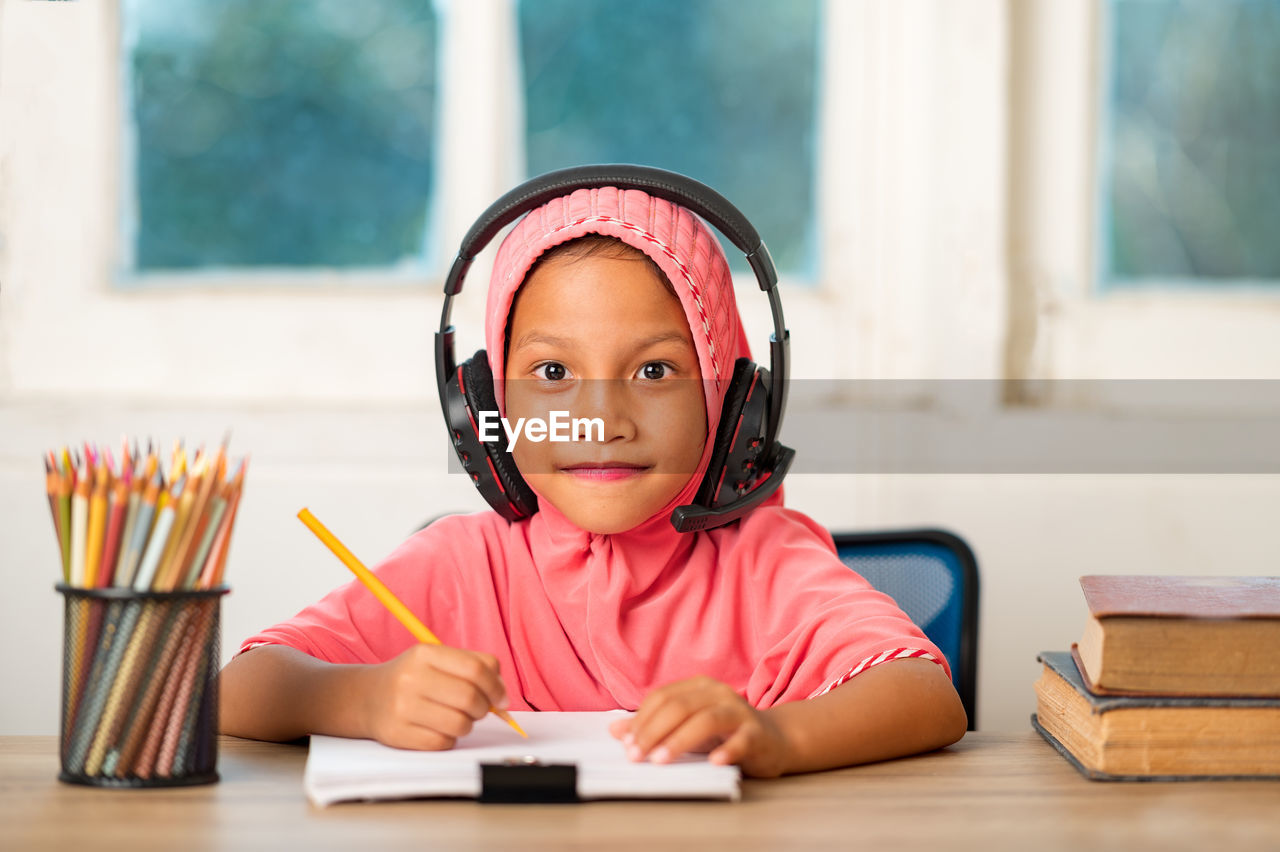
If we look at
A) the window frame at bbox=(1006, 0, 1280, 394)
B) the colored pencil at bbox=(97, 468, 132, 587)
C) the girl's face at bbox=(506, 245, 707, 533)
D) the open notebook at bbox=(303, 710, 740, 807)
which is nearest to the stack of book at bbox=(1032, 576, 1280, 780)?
the open notebook at bbox=(303, 710, 740, 807)

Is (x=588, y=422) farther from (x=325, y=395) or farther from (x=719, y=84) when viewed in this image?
(x=719, y=84)

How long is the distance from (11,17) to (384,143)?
0.60 metres

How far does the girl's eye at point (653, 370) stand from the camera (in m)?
1.01

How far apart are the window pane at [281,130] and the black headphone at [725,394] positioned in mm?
927

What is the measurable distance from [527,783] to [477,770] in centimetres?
3

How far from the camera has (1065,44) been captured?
1.83 meters

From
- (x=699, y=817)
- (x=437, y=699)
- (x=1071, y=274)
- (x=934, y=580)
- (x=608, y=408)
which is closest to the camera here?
(x=699, y=817)

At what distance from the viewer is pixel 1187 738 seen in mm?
756

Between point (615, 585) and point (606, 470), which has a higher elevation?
point (606, 470)

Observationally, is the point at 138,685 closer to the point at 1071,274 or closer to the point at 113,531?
the point at 113,531

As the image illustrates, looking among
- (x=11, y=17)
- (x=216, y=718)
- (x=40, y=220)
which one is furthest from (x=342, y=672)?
(x=11, y=17)

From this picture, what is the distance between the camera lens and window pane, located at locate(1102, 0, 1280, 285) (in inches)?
73.7

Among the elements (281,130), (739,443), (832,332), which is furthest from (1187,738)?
(281,130)

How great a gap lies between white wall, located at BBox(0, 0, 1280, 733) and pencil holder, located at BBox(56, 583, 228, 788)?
1061mm
